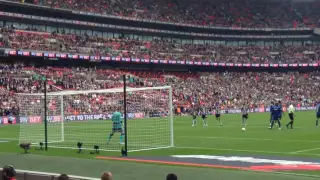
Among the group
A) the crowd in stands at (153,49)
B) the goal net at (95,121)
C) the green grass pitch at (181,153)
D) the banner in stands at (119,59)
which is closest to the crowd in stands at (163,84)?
the goal net at (95,121)

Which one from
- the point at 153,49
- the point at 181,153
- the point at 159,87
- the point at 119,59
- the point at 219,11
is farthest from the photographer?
the point at 219,11

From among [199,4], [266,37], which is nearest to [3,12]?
[199,4]

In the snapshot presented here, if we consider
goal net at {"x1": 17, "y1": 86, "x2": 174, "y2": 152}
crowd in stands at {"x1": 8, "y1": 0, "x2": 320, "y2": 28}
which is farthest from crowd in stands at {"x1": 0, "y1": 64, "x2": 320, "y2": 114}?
crowd in stands at {"x1": 8, "y1": 0, "x2": 320, "y2": 28}

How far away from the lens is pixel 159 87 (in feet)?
70.8

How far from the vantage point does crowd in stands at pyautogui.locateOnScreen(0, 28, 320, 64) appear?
67125 millimetres

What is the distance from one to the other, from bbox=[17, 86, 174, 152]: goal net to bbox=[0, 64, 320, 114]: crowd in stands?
20 centimetres

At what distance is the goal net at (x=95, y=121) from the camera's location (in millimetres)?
23109

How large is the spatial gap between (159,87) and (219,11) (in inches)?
3291

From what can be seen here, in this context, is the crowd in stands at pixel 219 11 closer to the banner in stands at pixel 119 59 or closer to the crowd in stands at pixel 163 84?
the banner in stands at pixel 119 59

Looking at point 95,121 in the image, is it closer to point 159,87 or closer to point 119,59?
point 159,87

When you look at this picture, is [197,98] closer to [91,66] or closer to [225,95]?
[225,95]

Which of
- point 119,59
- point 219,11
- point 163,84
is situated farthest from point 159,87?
point 219,11

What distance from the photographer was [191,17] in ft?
315

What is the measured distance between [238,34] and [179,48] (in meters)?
17.0
